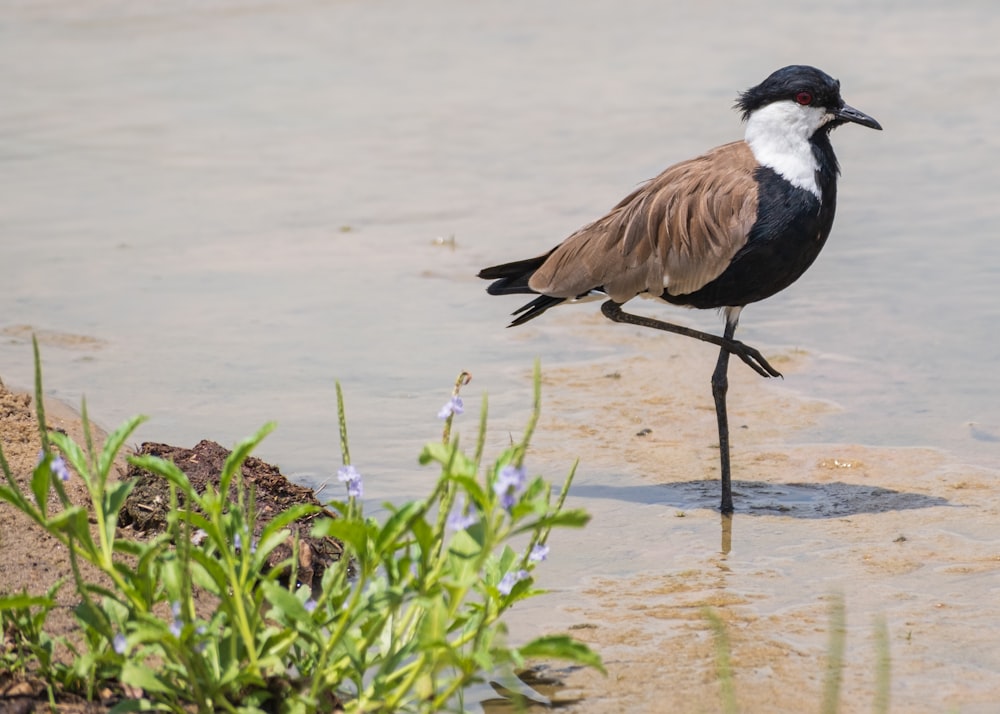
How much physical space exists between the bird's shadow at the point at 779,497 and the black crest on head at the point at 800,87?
5.52 feet

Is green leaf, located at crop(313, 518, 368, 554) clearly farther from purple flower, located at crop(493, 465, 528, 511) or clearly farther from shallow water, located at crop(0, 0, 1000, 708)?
shallow water, located at crop(0, 0, 1000, 708)

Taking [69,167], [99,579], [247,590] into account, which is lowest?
[99,579]

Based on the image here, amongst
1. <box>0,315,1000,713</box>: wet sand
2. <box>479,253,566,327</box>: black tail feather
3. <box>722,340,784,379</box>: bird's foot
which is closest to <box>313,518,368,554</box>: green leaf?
<box>0,315,1000,713</box>: wet sand

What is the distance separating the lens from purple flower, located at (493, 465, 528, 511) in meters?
3.19

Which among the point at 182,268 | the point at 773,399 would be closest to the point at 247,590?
the point at 773,399

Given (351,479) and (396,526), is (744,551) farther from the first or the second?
(396,526)

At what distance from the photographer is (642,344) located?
7.80 m

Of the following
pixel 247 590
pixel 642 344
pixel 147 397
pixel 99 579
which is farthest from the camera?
pixel 642 344

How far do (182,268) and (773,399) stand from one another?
3.93m

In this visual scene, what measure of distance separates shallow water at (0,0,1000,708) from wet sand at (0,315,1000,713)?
10cm

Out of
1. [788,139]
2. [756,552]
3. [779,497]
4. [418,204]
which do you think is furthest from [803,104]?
[418,204]

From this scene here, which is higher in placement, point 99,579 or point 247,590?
point 247,590

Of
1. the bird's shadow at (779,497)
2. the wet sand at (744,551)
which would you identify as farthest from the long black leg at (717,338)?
the bird's shadow at (779,497)

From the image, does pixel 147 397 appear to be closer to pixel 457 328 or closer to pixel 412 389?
pixel 412 389
